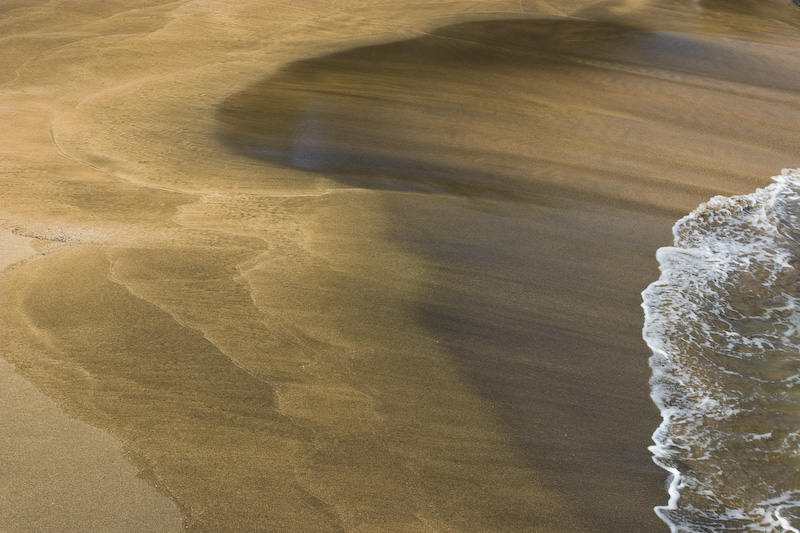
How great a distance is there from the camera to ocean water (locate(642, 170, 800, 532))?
3061 mm

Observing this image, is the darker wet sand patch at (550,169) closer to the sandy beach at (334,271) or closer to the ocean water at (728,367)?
the sandy beach at (334,271)

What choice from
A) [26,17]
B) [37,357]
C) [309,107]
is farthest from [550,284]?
[26,17]

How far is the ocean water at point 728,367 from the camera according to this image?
3.06 metres

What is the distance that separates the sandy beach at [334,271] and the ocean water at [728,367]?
0.51ft

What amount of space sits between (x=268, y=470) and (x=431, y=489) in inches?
26.2

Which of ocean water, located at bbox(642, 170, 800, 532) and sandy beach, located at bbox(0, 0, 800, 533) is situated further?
ocean water, located at bbox(642, 170, 800, 532)

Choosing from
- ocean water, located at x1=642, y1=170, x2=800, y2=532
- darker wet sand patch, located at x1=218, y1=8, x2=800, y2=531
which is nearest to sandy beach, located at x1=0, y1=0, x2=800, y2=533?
darker wet sand patch, located at x1=218, y1=8, x2=800, y2=531

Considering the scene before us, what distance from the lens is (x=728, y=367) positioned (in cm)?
386

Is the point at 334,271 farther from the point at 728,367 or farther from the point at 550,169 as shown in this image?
the point at 550,169

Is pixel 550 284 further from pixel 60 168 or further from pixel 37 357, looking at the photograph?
pixel 60 168

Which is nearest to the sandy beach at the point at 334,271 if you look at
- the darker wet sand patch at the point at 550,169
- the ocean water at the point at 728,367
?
the darker wet sand patch at the point at 550,169

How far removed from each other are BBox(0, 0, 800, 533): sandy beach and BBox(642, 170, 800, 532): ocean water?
16cm

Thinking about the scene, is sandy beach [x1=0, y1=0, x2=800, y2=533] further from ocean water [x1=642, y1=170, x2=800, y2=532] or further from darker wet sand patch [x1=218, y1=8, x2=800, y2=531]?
ocean water [x1=642, y1=170, x2=800, y2=532]

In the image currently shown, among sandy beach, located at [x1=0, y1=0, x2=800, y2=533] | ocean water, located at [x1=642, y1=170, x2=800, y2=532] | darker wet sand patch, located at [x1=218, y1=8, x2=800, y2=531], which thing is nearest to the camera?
sandy beach, located at [x1=0, y1=0, x2=800, y2=533]
